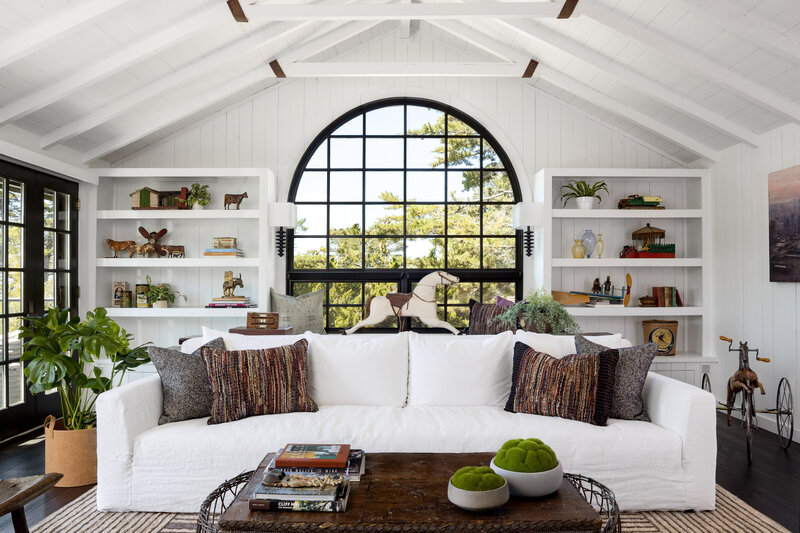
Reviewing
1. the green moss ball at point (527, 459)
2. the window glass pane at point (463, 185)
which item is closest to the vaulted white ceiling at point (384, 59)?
the window glass pane at point (463, 185)

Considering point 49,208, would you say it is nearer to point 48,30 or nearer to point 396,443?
point 48,30

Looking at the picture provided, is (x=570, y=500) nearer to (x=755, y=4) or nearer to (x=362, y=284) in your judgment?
(x=755, y=4)

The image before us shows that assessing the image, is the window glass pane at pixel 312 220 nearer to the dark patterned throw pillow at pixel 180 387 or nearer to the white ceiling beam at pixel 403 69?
the white ceiling beam at pixel 403 69

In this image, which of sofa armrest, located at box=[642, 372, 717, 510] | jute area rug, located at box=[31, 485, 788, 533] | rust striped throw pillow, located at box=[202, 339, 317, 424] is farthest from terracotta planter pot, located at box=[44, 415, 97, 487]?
sofa armrest, located at box=[642, 372, 717, 510]

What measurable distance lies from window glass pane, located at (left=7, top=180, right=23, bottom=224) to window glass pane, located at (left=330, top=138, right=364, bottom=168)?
8.42ft

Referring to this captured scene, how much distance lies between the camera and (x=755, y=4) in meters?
3.10

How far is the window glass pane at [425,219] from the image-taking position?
5.65 meters

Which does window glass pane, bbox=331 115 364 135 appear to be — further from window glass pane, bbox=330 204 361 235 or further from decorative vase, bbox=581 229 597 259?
decorative vase, bbox=581 229 597 259

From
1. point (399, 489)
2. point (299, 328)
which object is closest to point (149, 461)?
point (399, 489)

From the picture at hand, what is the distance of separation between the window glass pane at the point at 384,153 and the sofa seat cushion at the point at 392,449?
3349 mm

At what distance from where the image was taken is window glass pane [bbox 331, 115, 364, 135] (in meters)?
5.71

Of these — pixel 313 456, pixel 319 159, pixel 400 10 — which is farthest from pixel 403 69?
pixel 313 456

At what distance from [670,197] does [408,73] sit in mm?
2729

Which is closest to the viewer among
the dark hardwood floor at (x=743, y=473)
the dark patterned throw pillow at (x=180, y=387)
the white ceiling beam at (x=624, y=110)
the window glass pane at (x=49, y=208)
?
the dark hardwood floor at (x=743, y=473)
